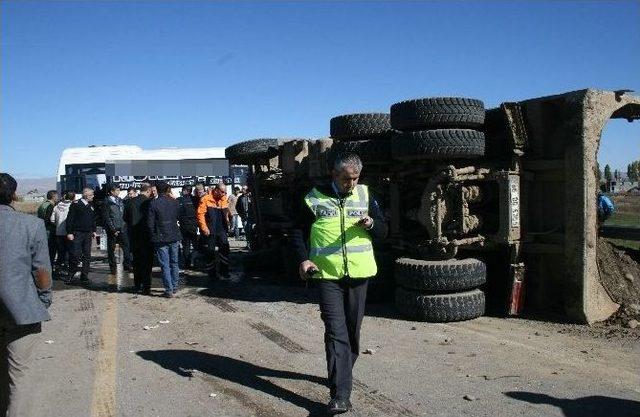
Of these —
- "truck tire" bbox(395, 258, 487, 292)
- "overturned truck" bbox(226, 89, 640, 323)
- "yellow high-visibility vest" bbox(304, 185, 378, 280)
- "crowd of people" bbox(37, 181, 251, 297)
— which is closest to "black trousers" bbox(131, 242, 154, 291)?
"crowd of people" bbox(37, 181, 251, 297)

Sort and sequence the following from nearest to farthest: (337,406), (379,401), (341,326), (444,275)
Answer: (337,406) < (341,326) < (379,401) < (444,275)

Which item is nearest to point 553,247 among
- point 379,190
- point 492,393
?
point 379,190

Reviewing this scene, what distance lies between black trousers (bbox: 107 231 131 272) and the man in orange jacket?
2.39 m

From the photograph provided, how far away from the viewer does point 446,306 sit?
6602 millimetres

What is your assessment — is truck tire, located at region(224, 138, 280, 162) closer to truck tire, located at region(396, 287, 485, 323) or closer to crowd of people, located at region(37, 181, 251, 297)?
crowd of people, located at region(37, 181, 251, 297)

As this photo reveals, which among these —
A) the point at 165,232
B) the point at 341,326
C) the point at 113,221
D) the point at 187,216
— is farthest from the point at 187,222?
the point at 341,326

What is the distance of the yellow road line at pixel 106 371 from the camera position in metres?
4.27

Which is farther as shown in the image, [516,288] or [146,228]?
[146,228]

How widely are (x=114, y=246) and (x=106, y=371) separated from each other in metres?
7.18

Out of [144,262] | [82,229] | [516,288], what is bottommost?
[516,288]

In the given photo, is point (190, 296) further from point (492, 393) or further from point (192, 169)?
point (192, 169)

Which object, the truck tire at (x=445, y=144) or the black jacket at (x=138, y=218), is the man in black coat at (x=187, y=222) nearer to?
the black jacket at (x=138, y=218)

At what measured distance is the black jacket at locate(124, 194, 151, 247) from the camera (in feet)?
30.9

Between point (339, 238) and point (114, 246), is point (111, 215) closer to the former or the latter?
point (114, 246)
